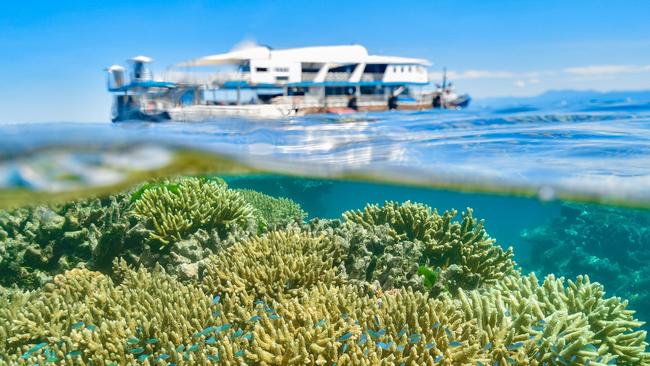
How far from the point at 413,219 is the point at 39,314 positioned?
18.1ft

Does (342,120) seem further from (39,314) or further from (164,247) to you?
(39,314)

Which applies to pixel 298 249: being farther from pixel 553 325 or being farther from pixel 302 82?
pixel 302 82

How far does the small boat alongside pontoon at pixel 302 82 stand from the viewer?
43.6 metres

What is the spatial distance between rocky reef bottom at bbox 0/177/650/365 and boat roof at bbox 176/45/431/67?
4121 centimetres

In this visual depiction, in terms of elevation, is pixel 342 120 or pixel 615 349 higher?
pixel 342 120

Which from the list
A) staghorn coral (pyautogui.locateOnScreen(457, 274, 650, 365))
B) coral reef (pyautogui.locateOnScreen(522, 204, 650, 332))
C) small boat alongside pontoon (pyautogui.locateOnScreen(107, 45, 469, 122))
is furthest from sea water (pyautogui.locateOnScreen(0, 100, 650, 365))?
small boat alongside pontoon (pyautogui.locateOnScreen(107, 45, 469, 122))

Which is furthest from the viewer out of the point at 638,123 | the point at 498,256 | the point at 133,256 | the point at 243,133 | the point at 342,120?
the point at 342,120

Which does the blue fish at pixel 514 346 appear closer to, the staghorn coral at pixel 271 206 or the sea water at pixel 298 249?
the sea water at pixel 298 249

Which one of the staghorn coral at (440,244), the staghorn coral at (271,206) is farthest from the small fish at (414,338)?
the staghorn coral at (271,206)

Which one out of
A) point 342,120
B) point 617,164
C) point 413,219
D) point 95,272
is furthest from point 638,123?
point 95,272

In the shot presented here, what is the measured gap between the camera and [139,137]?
970cm

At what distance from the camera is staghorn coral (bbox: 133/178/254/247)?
7.77 m

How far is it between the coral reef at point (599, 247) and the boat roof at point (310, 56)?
3697 centimetres

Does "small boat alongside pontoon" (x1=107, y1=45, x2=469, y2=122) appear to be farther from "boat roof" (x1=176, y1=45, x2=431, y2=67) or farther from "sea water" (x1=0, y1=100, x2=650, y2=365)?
"sea water" (x1=0, y1=100, x2=650, y2=365)
